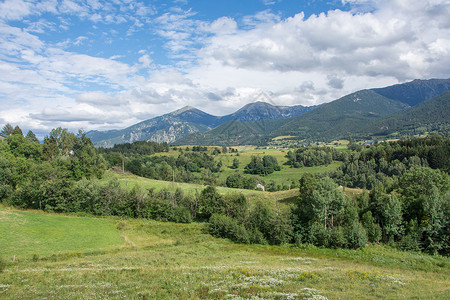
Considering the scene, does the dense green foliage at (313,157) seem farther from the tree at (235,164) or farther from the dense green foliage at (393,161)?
the tree at (235,164)

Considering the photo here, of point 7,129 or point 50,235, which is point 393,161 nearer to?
point 50,235

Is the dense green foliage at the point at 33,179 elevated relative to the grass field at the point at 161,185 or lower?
elevated

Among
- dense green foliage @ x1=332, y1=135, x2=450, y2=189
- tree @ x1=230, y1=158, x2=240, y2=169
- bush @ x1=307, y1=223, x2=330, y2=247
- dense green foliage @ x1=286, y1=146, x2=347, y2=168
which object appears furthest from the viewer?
tree @ x1=230, y1=158, x2=240, y2=169

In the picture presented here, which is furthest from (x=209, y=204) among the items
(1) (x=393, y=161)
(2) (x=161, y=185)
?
(1) (x=393, y=161)

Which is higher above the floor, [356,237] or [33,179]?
[33,179]

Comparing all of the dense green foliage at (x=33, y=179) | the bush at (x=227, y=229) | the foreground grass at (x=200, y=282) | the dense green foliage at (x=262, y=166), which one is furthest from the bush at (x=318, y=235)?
the dense green foliage at (x=262, y=166)

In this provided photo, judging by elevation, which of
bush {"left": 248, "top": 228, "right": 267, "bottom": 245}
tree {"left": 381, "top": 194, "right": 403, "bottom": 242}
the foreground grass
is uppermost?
the foreground grass

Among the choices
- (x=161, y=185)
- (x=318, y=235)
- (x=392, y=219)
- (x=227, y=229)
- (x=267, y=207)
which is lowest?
(x=318, y=235)

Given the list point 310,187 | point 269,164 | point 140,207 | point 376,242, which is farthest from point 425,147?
point 140,207

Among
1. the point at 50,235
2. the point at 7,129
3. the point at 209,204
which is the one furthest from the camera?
the point at 7,129

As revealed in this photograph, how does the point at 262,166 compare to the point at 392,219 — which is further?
the point at 262,166

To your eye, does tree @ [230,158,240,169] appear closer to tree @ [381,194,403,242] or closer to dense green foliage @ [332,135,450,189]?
dense green foliage @ [332,135,450,189]

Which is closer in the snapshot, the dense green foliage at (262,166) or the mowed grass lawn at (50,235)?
the mowed grass lawn at (50,235)

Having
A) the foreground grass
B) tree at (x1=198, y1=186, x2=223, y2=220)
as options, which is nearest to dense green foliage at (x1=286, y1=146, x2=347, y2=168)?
tree at (x1=198, y1=186, x2=223, y2=220)
